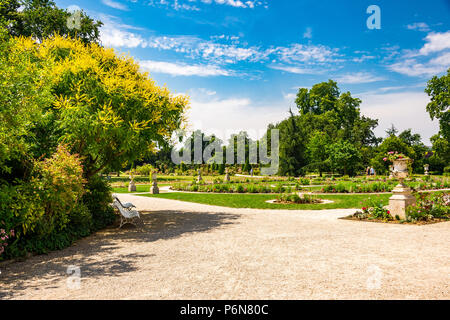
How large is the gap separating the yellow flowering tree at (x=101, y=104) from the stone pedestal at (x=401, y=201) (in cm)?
770

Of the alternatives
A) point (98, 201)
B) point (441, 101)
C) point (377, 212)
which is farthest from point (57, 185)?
point (441, 101)

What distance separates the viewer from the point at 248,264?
5.64m

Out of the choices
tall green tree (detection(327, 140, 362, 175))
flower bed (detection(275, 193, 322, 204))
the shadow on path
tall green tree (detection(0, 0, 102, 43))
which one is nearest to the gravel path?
the shadow on path

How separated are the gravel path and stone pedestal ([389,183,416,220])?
0.83 m

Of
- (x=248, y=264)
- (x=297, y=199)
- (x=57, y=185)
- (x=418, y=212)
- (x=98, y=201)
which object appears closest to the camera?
(x=248, y=264)

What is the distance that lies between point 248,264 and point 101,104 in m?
6.68

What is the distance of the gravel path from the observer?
4.39 m

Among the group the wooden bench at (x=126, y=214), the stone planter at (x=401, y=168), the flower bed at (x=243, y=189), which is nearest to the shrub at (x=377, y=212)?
the stone planter at (x=401, y=168)

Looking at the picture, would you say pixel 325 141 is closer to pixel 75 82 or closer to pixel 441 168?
→ pixel 441 168

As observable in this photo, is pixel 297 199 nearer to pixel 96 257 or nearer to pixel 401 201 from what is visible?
pixel 401 201

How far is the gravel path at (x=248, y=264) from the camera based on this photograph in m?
4.39

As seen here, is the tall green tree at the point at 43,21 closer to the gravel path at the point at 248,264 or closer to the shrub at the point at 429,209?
the gravel path at the point at 248,264

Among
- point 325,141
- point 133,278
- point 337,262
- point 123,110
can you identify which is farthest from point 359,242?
point 325,141

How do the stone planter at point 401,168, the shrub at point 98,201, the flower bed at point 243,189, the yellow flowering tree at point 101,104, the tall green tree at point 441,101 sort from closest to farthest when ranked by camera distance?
the yellow flowering tree at point 101,104 < the shrub at point 98,201 < the stone planter at point 401,168 < the flower bed at point 243,189 < the tall green tree at point 441,101
